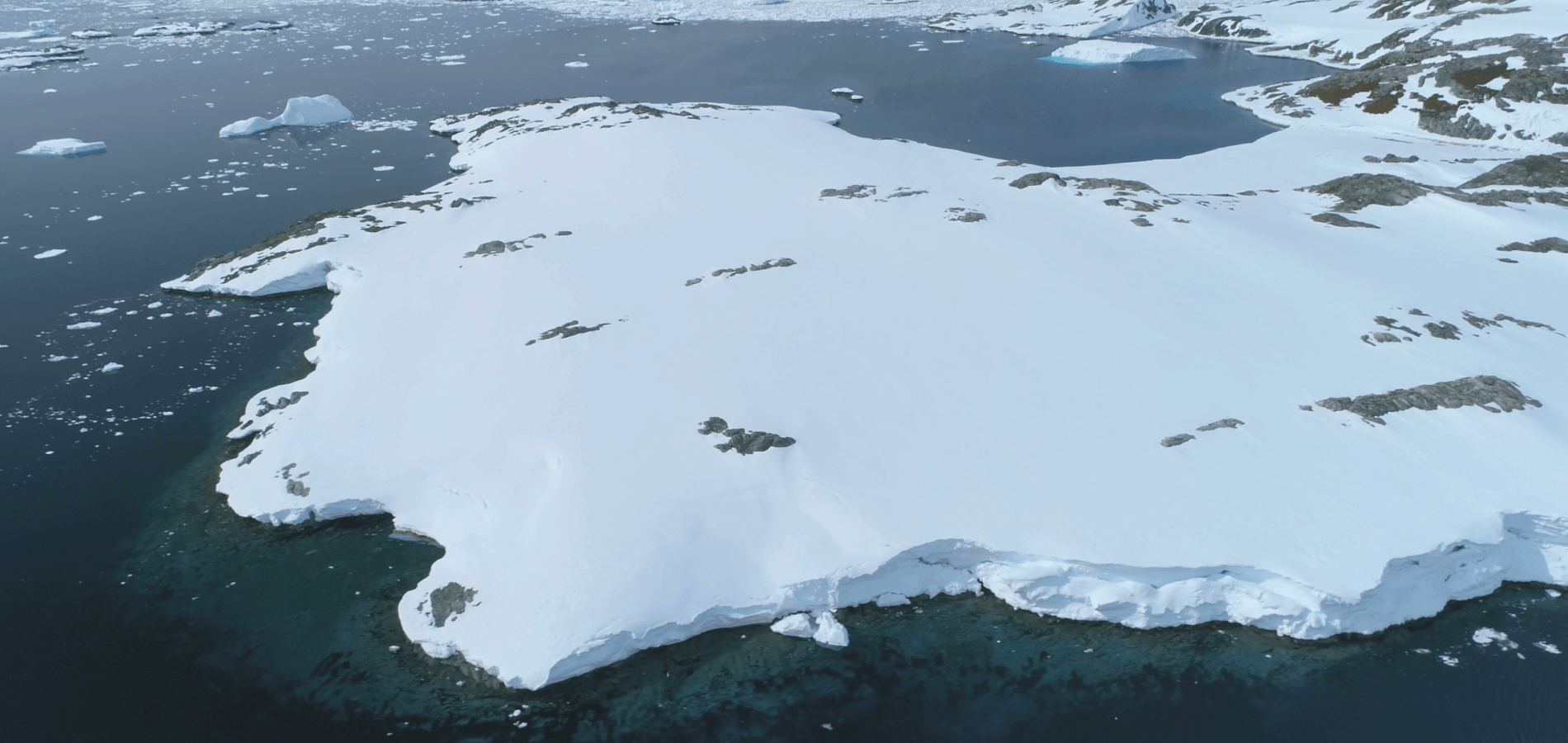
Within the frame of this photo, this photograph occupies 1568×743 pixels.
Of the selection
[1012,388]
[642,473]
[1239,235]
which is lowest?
[642,473]

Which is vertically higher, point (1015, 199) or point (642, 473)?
point (1015, 199)

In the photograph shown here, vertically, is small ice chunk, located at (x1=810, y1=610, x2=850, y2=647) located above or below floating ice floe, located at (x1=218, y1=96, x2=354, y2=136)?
below

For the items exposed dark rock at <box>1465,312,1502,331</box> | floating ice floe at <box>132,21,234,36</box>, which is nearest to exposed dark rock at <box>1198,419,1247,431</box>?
exposed dark rock at <box>1465,312,1502,331</box>

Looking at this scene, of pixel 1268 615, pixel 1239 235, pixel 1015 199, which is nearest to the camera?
pixel 1268 615

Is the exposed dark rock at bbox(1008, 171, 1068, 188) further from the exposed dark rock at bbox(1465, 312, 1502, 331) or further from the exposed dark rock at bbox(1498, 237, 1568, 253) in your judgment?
the exposed dark rock at bbox(1498, 237, 1568, 253)

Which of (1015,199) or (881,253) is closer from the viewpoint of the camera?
(881,253)

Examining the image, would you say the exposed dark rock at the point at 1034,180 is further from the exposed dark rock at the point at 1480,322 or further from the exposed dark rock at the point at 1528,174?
the exposed dark rock at the point at 1528,174

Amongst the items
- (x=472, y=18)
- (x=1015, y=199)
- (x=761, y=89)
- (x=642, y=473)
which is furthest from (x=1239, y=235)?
(x=472, y=18)

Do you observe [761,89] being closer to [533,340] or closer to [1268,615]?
[533,340]
